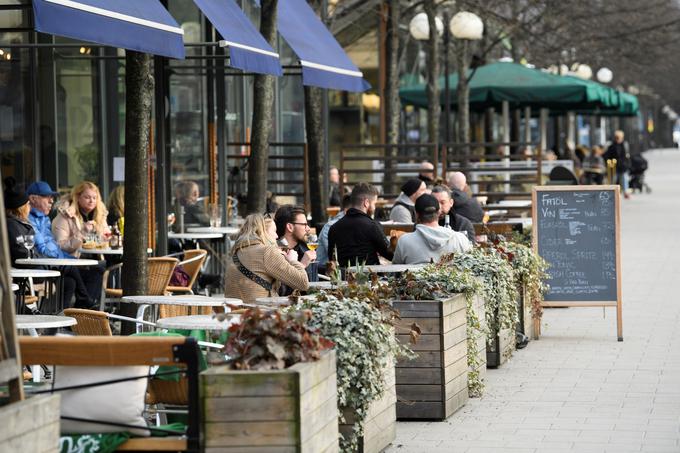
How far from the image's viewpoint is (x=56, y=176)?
1650cm

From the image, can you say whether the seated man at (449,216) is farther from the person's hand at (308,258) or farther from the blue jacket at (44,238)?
the blue jacket at (44,238)

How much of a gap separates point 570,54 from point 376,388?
35.8 meters

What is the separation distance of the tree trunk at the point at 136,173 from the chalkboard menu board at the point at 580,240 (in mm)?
4378

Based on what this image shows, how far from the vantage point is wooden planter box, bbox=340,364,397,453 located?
275 inches

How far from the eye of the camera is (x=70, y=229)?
1295 cm

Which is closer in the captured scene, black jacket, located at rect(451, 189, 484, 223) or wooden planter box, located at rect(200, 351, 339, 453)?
wooden planter box, located at rect(200, 351, 339, 453)

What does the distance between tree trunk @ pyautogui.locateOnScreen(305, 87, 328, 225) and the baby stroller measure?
89.8 ft

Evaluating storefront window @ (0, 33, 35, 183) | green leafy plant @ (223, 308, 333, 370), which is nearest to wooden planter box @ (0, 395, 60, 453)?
green leafy plant @ (223, 308, 333, 370)

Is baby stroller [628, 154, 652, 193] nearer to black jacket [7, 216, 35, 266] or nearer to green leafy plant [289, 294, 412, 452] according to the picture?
black jacket [7, 216, 35, 266]

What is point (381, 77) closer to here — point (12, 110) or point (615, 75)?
point (12, 110)

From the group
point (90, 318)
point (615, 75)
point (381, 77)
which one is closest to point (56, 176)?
point (90, 318)

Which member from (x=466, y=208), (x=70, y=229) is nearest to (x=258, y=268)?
(x=70, y=229)

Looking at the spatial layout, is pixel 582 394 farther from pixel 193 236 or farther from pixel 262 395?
pixel 193 236

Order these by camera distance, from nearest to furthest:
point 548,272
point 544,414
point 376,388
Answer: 1. point 376,388
2. point 544,414
3. point 548,272
